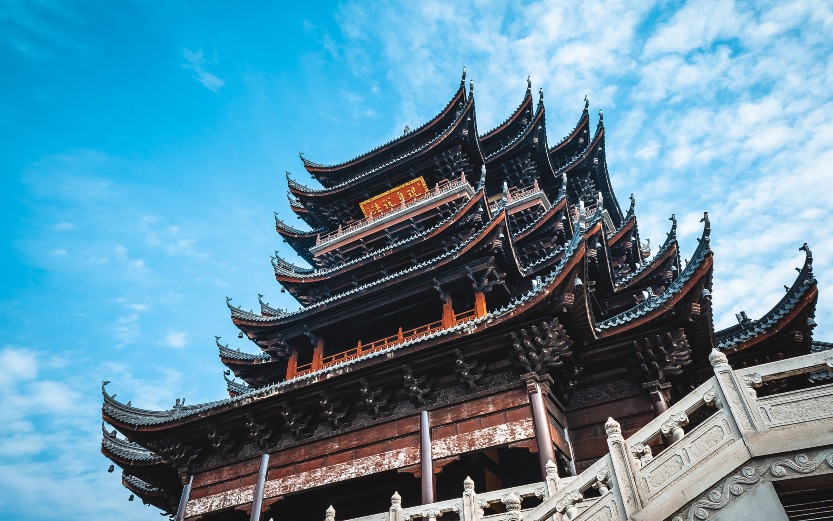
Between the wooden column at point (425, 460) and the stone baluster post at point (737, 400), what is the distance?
19.3 ft

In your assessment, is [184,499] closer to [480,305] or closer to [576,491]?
[480,305]

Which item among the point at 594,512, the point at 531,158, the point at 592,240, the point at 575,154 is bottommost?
the point at 594,512

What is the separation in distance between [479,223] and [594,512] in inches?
482

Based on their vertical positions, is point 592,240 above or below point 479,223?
below

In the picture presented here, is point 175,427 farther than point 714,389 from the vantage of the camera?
Yes

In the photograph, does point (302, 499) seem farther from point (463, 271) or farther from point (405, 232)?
point (405, 232)

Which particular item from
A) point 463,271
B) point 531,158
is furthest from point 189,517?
point 531,158

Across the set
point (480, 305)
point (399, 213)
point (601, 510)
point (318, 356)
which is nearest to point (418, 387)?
point (480, 305)

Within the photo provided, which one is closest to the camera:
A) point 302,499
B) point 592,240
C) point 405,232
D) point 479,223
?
point 302,499

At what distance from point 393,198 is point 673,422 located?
57.2 ft

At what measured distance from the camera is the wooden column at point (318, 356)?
1628cm

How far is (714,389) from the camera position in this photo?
6.89m

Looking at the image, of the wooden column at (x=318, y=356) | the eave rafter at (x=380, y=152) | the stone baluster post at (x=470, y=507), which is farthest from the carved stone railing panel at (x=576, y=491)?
the eave rafter at (x=380, y=152)

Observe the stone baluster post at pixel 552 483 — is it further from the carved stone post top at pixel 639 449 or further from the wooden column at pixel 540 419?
the wooden column at pixel 540 419
